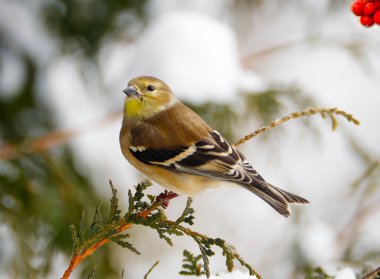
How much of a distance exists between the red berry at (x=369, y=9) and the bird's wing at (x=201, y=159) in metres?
0.93

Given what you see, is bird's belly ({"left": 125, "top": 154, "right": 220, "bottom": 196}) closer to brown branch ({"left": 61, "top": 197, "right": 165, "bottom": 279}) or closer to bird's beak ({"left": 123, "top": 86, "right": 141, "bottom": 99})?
bird's beak ({"left": 123, "top": 86, "right": 141, "bottom": 99})

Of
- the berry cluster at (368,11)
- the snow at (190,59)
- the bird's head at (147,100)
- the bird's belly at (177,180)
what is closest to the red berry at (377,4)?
the berry cluster at (368,11)

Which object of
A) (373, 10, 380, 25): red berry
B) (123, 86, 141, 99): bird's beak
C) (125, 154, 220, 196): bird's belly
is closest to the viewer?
(373, 10, 380, 25): red berry

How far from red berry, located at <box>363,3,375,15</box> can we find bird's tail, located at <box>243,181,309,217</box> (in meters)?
0.72

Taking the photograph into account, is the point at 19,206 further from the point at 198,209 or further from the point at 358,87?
the point at 358,87

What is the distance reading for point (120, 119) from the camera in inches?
159

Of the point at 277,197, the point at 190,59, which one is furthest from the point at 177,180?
the point at 190,59

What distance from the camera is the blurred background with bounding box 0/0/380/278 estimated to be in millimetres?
3428

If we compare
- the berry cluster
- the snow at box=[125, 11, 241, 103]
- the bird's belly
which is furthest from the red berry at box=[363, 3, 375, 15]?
the snow at box=[125, 11, 241, 103]

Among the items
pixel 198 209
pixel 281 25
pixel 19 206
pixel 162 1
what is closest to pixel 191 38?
pixel 162 1

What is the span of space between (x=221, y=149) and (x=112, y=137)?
7.77 ft

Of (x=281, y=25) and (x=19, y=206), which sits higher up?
(x=281, y=25)

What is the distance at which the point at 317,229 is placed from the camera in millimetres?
4637

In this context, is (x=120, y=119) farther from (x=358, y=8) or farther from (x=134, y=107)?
(x=358, y=8)
